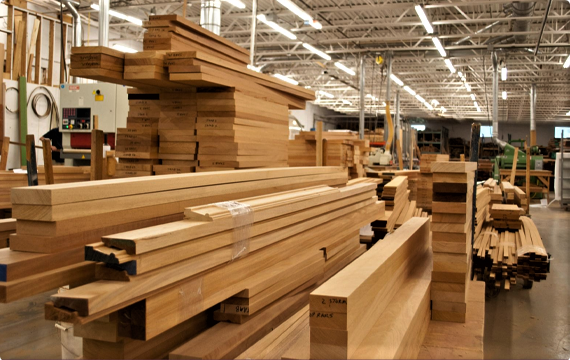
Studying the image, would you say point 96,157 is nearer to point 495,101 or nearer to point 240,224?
point 240,224

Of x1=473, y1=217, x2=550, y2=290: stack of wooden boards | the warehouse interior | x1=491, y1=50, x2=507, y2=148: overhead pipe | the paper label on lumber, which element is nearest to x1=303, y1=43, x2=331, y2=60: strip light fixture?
x1=491, y1=50, x2=507, y2=148: overhead pipe

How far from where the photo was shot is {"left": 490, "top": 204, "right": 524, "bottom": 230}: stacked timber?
8245mm

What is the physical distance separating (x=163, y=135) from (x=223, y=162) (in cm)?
67

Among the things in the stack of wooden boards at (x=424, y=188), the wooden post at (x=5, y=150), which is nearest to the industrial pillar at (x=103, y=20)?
the wooden post at (x=5, y=150)

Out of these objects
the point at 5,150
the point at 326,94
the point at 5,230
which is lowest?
the point at 5,230

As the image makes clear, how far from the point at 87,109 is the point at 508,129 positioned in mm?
42188

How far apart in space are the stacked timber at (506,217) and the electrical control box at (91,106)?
623cm

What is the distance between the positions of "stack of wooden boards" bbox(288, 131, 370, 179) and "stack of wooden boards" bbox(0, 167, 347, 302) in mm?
5210

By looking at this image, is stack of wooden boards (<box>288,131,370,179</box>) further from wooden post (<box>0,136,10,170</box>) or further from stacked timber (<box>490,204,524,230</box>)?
wooden post (<box>0,136,10,170</box>)

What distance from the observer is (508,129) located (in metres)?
43.8

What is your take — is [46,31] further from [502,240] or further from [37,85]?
[502,240]

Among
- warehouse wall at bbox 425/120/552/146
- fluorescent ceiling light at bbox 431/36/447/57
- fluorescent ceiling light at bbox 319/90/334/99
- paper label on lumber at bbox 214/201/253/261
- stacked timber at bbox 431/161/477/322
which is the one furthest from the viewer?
warehouse wall at bbox 425/120/552/146

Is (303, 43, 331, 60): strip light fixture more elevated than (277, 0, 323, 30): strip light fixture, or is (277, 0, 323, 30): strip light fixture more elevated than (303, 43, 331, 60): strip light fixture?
(303, 43, 331, 60): strip light fixture

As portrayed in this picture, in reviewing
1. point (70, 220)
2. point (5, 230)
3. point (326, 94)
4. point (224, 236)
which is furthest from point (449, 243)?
point (326, 94)
